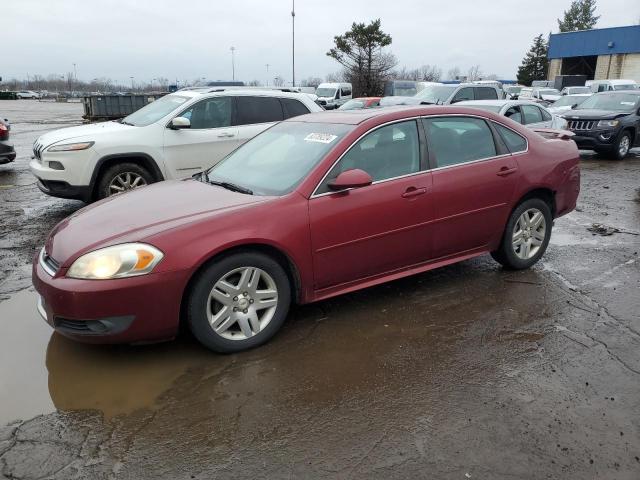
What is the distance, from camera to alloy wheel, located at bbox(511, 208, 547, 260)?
509 centimetres

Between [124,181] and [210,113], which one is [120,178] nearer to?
[124,181]

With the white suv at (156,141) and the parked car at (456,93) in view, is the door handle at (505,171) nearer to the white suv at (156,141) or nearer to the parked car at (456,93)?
the white suv at (156,141)

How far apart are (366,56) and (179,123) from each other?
4170cm

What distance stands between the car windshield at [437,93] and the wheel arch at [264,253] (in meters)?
13.0

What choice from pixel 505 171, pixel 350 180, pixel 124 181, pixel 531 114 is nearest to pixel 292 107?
pixel 124 181

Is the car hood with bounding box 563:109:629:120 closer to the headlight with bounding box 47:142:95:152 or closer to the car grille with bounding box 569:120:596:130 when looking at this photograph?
the car grille with bounding box 569:120:596:130

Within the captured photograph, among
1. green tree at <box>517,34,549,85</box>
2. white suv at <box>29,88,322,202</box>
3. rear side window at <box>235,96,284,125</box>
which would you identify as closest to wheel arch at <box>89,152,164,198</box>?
white suv at <box>29,88,322,202</box>

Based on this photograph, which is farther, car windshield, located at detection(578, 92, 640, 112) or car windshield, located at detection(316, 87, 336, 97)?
car windshield, located at detection(316, 87, 336, 97)

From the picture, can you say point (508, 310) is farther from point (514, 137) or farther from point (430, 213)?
point (514, 137)

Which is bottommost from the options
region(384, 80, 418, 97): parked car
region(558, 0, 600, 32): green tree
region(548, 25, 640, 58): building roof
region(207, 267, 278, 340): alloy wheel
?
region(207, 267, 278, 340): alloy wheel

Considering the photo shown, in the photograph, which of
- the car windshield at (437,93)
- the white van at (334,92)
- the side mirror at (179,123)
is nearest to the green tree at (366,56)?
the white van at (334,92)

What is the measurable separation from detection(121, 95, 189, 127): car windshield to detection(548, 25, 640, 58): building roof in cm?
4867

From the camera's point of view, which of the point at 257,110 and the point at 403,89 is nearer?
the point at 257,110

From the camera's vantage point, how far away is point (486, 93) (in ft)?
54.4
